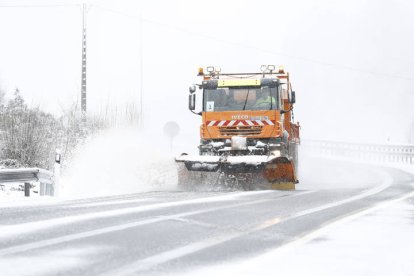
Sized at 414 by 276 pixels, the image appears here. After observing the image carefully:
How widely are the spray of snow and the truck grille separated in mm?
2186

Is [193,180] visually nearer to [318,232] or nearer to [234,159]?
[234,159]

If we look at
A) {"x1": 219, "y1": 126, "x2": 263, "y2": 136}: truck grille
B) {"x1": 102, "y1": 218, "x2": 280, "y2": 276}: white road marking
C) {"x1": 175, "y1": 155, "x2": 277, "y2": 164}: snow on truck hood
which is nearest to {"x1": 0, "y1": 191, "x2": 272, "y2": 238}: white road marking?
{"x1": 102, "y1": 218, "x2": 280, "y2": 276}: white road marking

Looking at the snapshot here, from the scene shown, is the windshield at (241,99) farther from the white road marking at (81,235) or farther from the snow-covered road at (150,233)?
the white road marking at (81,235)

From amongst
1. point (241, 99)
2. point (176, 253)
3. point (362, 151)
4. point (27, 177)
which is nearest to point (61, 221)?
point (176, 253)

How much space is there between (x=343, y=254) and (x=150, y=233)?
6.13 ft

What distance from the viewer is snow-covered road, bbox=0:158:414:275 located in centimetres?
444

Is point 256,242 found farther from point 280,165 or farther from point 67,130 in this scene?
point 67,130

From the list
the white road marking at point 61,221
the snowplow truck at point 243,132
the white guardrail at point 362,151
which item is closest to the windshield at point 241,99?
the snowplow truck at point 243,132

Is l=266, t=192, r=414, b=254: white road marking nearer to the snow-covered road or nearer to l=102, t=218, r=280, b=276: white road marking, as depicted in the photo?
the snow-covered road

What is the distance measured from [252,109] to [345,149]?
25.7 metres

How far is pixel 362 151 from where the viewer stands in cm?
3872

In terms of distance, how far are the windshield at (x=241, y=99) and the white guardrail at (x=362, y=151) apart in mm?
19213

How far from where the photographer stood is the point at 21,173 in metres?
13.0

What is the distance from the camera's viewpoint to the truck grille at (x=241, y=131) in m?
15.7
